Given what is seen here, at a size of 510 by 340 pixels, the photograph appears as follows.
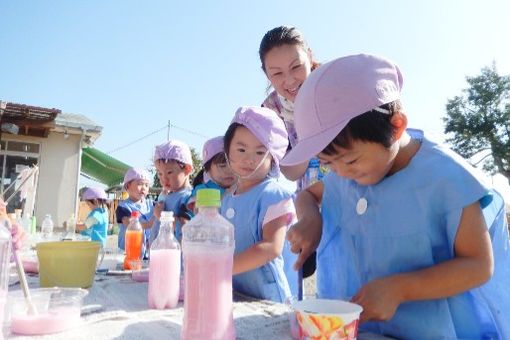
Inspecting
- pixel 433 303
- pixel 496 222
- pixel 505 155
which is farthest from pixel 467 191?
pixel 505 155

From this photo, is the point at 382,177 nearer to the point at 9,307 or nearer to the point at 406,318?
the point at 406,318

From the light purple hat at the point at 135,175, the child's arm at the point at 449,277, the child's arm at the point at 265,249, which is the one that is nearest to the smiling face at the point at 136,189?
the light purple hat at the point at 135,175

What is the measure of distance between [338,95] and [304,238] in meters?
0.55

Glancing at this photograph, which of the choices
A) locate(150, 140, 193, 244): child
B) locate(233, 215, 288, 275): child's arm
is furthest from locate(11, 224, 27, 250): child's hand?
locate(150, 140, 193, 244): child

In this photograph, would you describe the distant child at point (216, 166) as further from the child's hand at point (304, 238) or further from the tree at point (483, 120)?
the tree at point (483, 120)

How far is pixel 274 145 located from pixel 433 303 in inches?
45.6

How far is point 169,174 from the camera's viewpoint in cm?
361

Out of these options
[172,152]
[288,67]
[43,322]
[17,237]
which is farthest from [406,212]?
[172,152]

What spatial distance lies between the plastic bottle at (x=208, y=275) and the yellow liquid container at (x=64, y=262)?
745mm

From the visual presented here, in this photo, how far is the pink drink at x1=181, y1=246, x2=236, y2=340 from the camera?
3.47 ft

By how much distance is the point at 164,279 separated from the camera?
148 centimetres

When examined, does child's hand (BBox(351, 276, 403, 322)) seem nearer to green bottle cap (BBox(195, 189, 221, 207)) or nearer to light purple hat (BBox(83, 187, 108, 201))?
green bottle cap (BBox(195, 189, 221, 207))

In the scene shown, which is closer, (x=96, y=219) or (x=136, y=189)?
(x=96, y=219)

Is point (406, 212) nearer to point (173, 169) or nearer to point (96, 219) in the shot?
point (173, 169)
